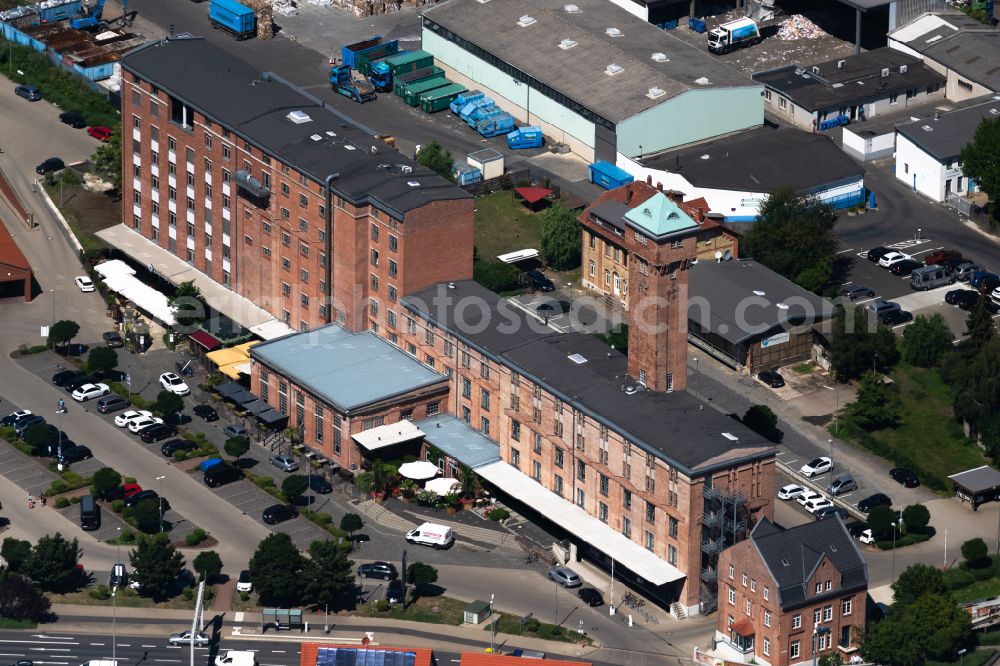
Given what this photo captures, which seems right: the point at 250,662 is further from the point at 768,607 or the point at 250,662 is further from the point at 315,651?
the point at 768,607

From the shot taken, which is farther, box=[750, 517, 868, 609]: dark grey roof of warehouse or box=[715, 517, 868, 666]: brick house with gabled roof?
box=[715, 517, 868, 666]: brick house with gabled roof

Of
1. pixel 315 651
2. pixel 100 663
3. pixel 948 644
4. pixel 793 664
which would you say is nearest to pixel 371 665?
pixel 315 651

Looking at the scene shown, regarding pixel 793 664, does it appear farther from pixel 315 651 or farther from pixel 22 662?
pixel 22 662

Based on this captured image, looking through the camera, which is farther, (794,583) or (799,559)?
(799,559)

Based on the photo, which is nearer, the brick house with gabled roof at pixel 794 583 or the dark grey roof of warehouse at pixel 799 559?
the dark grey roof of warehouse at pixel 799 559

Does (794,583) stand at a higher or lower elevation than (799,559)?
lower

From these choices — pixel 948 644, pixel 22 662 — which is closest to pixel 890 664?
pixel 948 644
